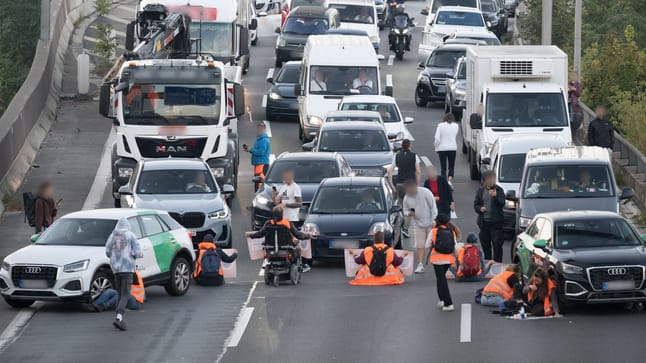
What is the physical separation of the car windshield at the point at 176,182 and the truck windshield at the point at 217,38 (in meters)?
14.4

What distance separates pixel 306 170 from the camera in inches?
1159

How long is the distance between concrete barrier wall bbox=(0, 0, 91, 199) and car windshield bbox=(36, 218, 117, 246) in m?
10.8

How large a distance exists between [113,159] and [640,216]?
1087 centimetres

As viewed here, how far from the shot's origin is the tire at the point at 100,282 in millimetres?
21547

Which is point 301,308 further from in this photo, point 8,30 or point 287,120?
point 8,30

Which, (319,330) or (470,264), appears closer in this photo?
(319,330)

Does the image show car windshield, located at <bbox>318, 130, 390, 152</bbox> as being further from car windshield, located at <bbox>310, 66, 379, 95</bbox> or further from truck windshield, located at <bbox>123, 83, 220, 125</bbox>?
car windshield, located at <bbox>310, 66, 379, 95</bbox>

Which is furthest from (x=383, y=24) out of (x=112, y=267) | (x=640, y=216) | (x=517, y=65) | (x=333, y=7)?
(x=112, y=267)

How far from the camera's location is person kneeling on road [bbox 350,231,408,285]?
2358cm

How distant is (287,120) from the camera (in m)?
44.2

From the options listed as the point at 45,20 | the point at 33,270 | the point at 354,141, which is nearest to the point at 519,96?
the point at 354,141

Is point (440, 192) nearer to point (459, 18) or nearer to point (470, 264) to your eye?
point (470, 264)

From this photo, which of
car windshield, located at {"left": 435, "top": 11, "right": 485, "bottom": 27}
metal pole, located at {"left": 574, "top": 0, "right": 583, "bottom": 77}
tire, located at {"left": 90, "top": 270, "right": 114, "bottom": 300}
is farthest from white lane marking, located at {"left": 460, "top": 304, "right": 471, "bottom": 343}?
car windshield, located at {"left": 435, "top": 11, "right": 485, "bottom": 27}

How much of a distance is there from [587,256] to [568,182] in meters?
5.92
